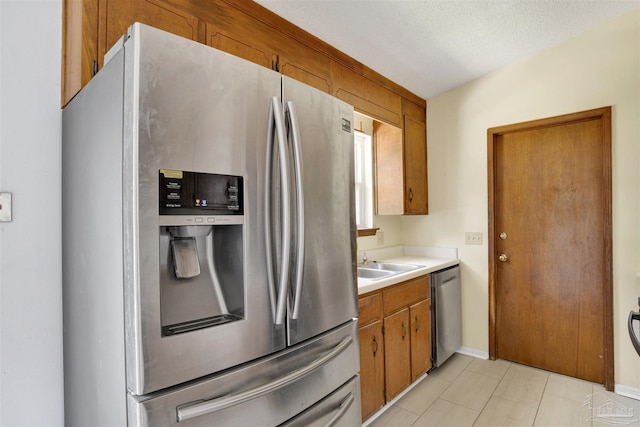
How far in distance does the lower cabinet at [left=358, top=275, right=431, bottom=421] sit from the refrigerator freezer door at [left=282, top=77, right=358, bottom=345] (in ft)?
2.20

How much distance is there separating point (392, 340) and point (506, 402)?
36.1 inches

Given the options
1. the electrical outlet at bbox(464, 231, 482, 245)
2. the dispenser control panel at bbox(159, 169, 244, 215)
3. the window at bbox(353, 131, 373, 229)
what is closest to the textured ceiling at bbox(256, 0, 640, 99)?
the window at bbox(353, 131, 373, 229)

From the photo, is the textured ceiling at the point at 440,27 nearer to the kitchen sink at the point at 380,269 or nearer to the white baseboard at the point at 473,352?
the kitchen sink at the point at 380,269

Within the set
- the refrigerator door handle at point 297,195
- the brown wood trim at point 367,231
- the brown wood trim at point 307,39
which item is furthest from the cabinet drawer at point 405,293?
the brown wood trim at point 307,39

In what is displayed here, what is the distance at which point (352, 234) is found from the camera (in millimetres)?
1445

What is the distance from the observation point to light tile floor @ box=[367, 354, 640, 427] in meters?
2.11

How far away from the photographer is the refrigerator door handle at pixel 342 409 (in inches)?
50.8

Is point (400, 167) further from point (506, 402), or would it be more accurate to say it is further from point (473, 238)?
point (506, 402)

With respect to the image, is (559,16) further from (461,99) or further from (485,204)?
(485,204)

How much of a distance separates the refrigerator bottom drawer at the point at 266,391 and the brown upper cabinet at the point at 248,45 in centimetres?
112

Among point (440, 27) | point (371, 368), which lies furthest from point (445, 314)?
point (440, 27)

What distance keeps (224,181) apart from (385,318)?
1.57m

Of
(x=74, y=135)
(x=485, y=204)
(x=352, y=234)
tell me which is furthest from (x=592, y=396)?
(x=74, y=135)

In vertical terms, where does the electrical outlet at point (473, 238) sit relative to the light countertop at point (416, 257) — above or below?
above
